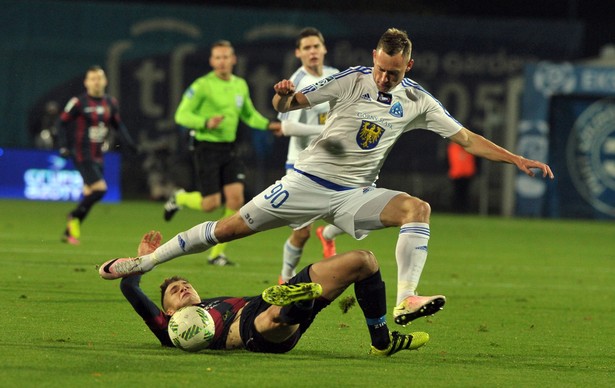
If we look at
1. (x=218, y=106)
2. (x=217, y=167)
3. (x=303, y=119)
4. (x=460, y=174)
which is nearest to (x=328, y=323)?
(x=303, y=119)

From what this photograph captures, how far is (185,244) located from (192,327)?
0.95 metres

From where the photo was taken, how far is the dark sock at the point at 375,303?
766 centimetres

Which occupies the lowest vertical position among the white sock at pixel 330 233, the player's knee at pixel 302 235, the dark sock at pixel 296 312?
the white sock at pixel 330 233

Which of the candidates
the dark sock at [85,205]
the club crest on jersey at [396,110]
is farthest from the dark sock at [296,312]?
the dark sock at [85,205]

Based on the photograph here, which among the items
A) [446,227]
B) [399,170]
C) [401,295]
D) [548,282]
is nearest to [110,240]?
[548,282]

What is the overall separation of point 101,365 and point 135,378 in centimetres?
50

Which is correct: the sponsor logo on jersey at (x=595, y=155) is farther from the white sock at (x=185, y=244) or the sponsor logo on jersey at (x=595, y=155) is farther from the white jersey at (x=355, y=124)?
the white sock at (x=185, y=244)

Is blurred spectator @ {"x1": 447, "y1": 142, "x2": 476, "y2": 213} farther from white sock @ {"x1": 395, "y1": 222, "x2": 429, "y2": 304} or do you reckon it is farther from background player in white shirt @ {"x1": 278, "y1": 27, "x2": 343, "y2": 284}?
white sock @ {"x1": 395, "y1": 222, "x2": 429, "y2": 304}

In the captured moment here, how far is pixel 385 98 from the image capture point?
8289 mm

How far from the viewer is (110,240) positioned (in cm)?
1716

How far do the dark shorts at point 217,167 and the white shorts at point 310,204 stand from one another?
20.0 ft

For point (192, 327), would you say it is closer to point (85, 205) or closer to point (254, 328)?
point (254, 328)

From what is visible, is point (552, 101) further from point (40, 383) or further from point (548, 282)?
point (40, 383)

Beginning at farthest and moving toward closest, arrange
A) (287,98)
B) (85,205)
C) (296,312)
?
(85,205)
(287,98)
(296,312)
